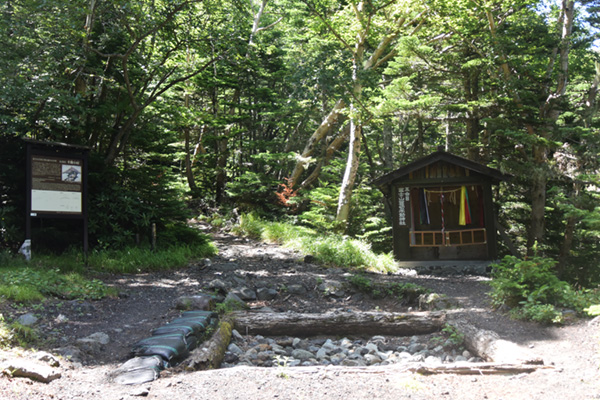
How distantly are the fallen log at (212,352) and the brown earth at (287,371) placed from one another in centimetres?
30

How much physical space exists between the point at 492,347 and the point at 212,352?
10.1 ft

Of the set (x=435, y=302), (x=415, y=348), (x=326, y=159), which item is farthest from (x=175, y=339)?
(x=326, y=159)

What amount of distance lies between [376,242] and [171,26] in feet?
32.9

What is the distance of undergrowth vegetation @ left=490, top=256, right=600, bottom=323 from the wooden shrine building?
6655 millimetres

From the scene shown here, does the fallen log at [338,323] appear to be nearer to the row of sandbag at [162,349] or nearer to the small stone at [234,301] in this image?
the small stone at [234,301]

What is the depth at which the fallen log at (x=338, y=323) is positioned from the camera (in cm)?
677

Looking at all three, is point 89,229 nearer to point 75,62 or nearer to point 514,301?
point 75,62

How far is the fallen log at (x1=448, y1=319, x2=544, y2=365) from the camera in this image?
458 cm

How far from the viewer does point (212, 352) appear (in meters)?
5.04

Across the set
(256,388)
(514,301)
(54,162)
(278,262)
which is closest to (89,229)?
(54,162)

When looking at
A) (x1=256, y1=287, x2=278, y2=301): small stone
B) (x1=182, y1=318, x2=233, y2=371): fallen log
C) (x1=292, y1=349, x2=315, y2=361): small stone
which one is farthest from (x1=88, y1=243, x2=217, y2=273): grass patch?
(x1=292, y1=349, x2=315, y2=361): small stone

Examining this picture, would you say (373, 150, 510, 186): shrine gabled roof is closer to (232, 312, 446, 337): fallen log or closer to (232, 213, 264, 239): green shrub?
(232, 213, 264, 239): green shrub

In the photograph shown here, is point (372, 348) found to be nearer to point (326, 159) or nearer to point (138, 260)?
point (138, 260)

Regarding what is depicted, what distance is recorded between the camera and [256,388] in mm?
3932
